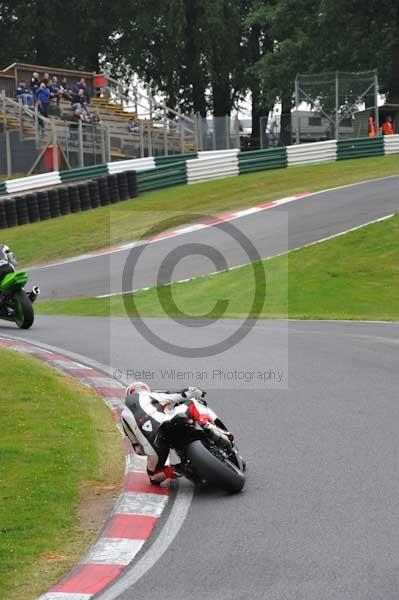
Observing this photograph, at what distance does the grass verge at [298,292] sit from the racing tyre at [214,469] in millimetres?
9803

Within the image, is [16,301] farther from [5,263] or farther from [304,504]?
[304,504]

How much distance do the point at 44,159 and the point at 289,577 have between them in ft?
91.7

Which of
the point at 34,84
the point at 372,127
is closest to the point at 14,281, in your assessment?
the point at 34,84

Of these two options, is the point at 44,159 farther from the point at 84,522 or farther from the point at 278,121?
the point at 84,522

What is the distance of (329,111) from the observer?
34.8 meters

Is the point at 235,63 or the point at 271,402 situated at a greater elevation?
the point at 235,63

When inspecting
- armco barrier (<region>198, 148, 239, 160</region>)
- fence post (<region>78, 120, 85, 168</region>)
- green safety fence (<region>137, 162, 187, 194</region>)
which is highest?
fence post (<region>78, 120, 85, 168</region>)

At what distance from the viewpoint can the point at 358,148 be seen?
3516 cm

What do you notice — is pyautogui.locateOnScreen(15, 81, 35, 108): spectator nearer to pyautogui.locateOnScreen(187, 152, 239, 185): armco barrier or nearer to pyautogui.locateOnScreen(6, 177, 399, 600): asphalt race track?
pyautogui.locateOnScreen(187, 152, 239, 185): armco barrier

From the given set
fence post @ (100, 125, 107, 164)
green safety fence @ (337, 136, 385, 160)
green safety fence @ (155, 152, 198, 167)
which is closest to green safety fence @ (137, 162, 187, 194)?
green safety fence @ (155, 152, 198, 167)

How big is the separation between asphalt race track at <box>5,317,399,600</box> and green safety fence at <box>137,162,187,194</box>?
65.8 feet

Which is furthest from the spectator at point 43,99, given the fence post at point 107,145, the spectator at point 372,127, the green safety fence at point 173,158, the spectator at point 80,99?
the spectator at point 372,127

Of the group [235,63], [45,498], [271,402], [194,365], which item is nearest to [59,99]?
[235,63]

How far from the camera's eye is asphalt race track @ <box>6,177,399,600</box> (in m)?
A: 5.27
